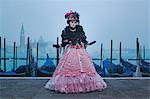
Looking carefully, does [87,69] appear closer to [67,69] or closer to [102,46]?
[67,69]

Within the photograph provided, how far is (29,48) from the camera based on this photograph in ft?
30.0

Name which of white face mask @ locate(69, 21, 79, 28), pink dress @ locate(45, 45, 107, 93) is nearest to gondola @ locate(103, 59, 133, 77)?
pink dress @ locate(45, 45, 107, 93)

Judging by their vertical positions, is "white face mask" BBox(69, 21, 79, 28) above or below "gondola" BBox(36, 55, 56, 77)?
above

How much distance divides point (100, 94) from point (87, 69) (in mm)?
542

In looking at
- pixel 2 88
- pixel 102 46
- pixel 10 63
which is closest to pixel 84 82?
pixel 2 88

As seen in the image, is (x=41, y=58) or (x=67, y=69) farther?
(x=41, y=58)

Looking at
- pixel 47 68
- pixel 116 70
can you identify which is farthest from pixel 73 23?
pixel 116 70

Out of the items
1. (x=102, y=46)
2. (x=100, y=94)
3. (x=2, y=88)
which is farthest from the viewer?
(x=102, y=46)

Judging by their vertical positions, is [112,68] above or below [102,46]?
below

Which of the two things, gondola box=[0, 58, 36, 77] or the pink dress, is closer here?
the pink dress

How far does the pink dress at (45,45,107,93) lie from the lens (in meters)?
4.89

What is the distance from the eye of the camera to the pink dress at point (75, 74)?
4.89m

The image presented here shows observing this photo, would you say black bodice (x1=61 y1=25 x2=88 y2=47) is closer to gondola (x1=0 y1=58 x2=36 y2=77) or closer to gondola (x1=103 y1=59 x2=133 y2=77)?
gondola (x1=0 y1=58 x2=36 y2=77)

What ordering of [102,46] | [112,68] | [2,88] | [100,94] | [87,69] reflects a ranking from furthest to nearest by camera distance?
[112,68] < [102,46] < [2,88] < [87,69] < [100,94]
